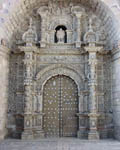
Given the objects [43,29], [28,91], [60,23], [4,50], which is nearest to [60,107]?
Answer: [28,91]

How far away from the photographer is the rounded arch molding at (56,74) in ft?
28.8

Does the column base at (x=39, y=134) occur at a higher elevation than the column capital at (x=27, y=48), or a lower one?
lower

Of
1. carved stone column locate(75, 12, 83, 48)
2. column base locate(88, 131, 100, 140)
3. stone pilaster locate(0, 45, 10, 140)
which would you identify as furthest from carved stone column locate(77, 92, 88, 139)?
stone pilaster locate(0, 45, 10, 140)

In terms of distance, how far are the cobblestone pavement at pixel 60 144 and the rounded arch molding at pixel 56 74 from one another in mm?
1924

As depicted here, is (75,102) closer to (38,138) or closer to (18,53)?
(38,138)

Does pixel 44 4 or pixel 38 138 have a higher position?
pixel 44 4

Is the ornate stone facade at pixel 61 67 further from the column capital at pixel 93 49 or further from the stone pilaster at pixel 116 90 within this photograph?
the stone pilaster at pixel 116 90

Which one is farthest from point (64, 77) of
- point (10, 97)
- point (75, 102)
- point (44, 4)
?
point (44, 4)

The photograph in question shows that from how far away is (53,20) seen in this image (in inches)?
364

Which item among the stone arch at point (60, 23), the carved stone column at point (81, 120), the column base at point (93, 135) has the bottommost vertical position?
the column base at point (93, 135)

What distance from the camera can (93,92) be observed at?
8.43 metres

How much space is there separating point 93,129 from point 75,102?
4.05ft

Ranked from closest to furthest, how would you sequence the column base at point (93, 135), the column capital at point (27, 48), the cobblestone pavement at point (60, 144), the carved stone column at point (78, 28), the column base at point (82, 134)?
the cobblestone pavement at point (60, 144) < the column base at point (93, 135) < the column base at point (82, 134) < the column capital at point (27, 48) < the carved stone column at point (78, 28)

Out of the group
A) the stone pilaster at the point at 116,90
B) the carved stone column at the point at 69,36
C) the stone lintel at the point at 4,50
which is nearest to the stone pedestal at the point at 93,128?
the stone pilaster at the point at 116,90
